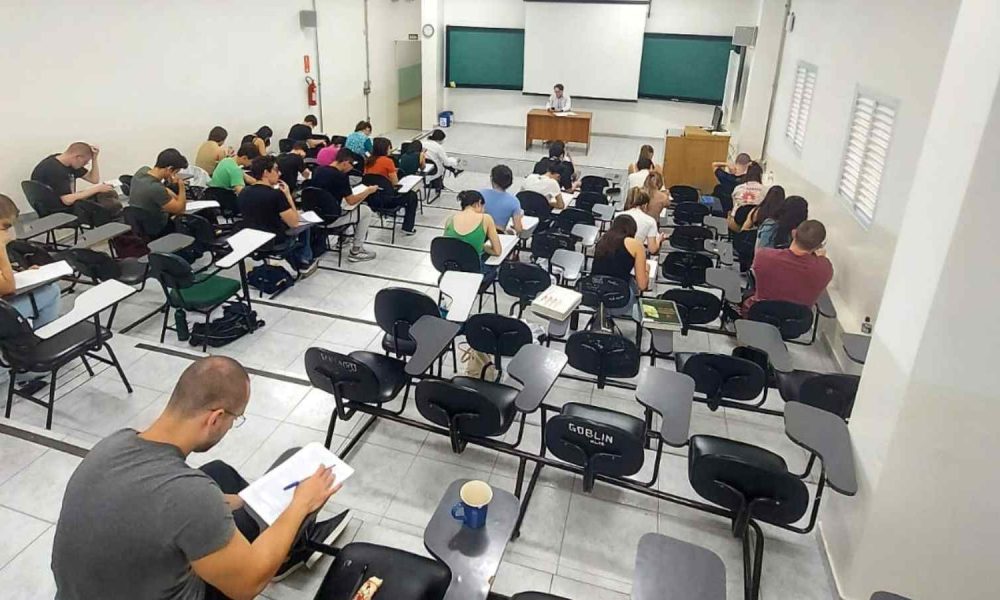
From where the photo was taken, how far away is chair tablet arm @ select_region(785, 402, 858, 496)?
257 cm

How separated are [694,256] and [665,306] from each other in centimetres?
128

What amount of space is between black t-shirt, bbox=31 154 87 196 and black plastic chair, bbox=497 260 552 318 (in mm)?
4345

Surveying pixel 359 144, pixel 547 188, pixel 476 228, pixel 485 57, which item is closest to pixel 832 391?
pixel 476 228

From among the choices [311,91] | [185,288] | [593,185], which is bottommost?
[185,288]

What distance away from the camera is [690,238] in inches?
233

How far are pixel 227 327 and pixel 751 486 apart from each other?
158 inches

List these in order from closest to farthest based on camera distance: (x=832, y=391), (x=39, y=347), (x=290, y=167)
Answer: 1. (x=832, y=391)
2. (x=39, y=347)
3. (x=290, y=167)

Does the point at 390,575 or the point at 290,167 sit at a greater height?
the point at 290,167

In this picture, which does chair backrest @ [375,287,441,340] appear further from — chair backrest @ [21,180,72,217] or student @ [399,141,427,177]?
student @ [399,141,427,177]

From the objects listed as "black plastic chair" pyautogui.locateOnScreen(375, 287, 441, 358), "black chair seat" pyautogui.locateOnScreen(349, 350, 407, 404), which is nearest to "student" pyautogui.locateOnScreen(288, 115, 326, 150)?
"black plastic chair" pyautogui.locateOnScreen(375, 287, 441, 358)

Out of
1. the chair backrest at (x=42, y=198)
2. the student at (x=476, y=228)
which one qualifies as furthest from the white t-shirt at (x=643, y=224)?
the chair backrest at (x=42, y=198)

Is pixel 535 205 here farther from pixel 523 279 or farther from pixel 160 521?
pixel 160 521

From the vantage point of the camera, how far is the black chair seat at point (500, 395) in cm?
321

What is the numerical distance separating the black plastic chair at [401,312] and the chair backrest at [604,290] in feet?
4.14
